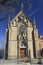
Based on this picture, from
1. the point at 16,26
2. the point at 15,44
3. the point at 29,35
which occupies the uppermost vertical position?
the point at 16,26

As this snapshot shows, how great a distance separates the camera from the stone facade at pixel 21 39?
32.6 meters

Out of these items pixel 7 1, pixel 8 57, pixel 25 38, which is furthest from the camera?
pixel 25 38

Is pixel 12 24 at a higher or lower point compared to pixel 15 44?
higher

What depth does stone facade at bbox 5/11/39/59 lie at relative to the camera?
107 ft

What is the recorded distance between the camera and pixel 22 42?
34.1m

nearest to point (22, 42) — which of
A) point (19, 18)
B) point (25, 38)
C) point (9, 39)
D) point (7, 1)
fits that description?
point (25, 38)

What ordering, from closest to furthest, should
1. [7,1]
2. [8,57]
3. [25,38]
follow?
1. [7,1]
2. [8,57]
3. [25,38]

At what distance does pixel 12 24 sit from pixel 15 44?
5367 mm

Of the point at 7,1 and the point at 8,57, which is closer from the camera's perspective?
the point at 7,1

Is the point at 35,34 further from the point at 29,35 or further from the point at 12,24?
the point at 12,24

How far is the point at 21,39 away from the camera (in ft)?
112

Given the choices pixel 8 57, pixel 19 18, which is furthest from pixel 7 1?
pixel 19 18

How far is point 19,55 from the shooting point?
32688 mm

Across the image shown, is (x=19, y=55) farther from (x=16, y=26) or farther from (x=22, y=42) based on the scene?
(x=16, y=26)
